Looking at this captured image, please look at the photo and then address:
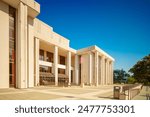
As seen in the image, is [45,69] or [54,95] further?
[45,69]

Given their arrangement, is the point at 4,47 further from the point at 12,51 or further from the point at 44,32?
the point at 44,32

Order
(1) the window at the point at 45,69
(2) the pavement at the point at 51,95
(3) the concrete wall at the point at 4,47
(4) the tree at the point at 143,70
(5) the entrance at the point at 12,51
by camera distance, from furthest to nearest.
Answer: (4) the tree at the point at 143,70
(1) the window at the point at 45,69
(5) the entrance at the point at 12,51
(3) the concrete wall at the point at 4,47
(2) the pavement at the point at 51,95

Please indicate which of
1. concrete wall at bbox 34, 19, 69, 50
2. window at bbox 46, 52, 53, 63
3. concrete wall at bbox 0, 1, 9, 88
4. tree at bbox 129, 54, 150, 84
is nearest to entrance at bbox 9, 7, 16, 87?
concrete wall at bbox 0, 1, 9, 88

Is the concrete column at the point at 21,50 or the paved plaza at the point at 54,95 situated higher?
the concrete column at the point at 21,50

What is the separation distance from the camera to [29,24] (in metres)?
30.2

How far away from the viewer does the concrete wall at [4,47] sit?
24.0 m

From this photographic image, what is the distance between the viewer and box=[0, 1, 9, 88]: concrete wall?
23969mm

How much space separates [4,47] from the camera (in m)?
24.4

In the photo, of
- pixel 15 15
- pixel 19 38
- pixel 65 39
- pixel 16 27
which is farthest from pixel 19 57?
pixel 65 39

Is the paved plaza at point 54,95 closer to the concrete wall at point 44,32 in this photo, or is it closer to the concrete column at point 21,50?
the concrete column at point 21,50

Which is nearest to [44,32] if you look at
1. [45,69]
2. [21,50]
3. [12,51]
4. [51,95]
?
[45,69]

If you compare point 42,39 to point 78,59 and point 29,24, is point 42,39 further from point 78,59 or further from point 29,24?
point 78,59

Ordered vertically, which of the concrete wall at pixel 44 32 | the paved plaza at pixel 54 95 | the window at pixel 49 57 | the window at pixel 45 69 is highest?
the concrete wall at pixel 44 32

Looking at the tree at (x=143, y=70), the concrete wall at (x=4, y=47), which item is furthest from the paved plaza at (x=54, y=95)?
the tree at (x=143, y=70)
